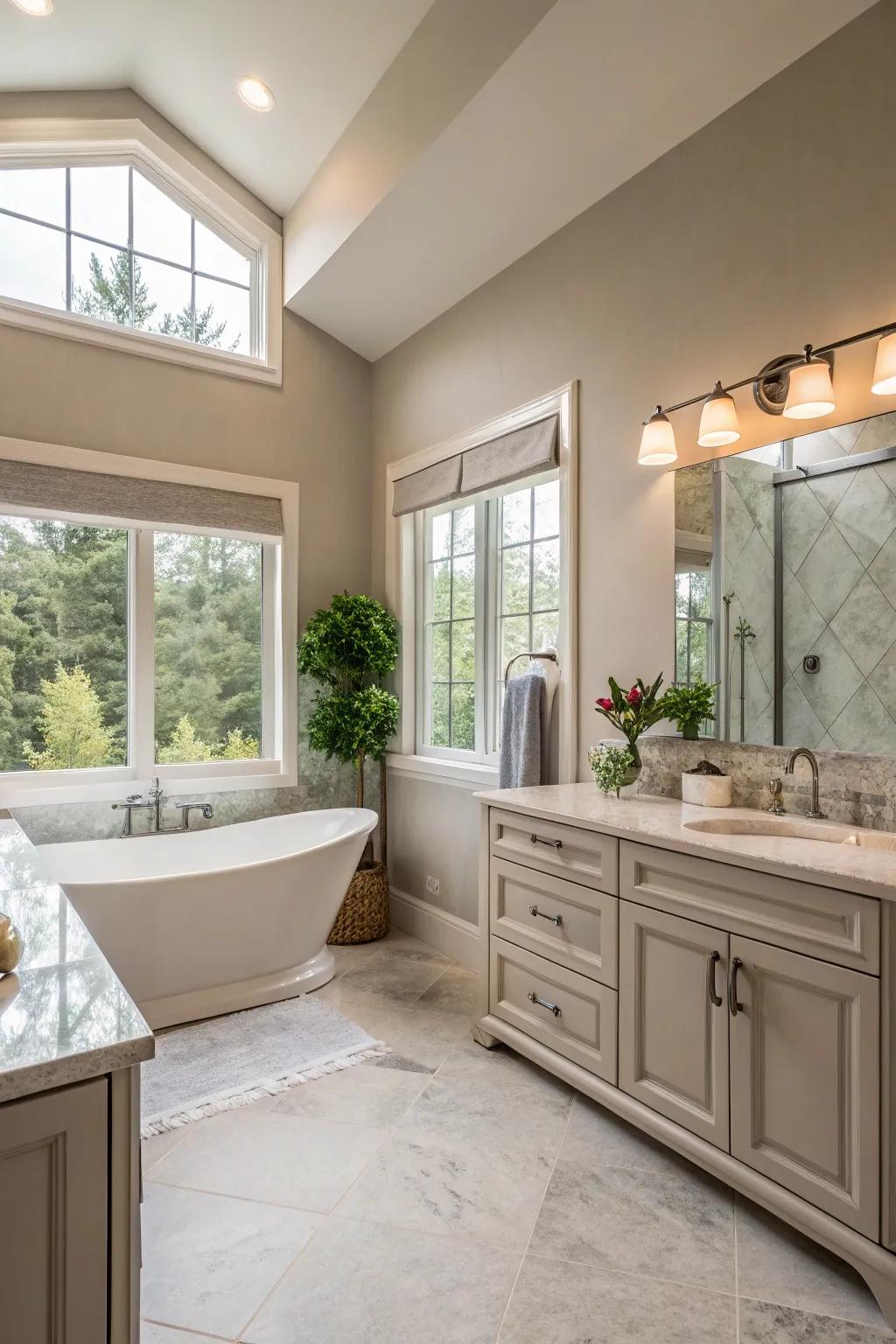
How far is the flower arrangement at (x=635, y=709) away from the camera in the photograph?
2.50m

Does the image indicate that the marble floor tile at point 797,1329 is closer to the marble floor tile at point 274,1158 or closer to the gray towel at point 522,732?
the marble floor tile at point 274,1158

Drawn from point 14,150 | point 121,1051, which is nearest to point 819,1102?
point 121,1051

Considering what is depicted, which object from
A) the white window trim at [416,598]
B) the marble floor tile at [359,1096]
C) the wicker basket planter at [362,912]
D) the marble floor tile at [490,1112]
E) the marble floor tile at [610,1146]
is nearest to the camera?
the marble floor tile at [610,1146]

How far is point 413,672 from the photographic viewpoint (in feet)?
13.1

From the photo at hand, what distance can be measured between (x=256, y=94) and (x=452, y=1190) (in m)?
3.92

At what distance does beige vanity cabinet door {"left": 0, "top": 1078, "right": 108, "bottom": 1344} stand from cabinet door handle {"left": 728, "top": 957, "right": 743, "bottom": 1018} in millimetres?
1363

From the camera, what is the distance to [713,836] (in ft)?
6.35

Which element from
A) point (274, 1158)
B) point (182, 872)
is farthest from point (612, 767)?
point (182, 872)

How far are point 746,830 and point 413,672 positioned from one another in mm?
2166

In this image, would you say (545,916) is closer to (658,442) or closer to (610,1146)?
(610,1146)

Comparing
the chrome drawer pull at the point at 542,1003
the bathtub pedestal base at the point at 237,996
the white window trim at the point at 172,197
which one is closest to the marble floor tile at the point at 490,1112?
the chrome drawer pull at the point at 542,1003

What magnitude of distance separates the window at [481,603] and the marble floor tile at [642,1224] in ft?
5.85

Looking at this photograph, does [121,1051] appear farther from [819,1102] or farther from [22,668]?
[22,668]

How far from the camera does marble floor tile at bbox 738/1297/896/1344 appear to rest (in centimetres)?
146
